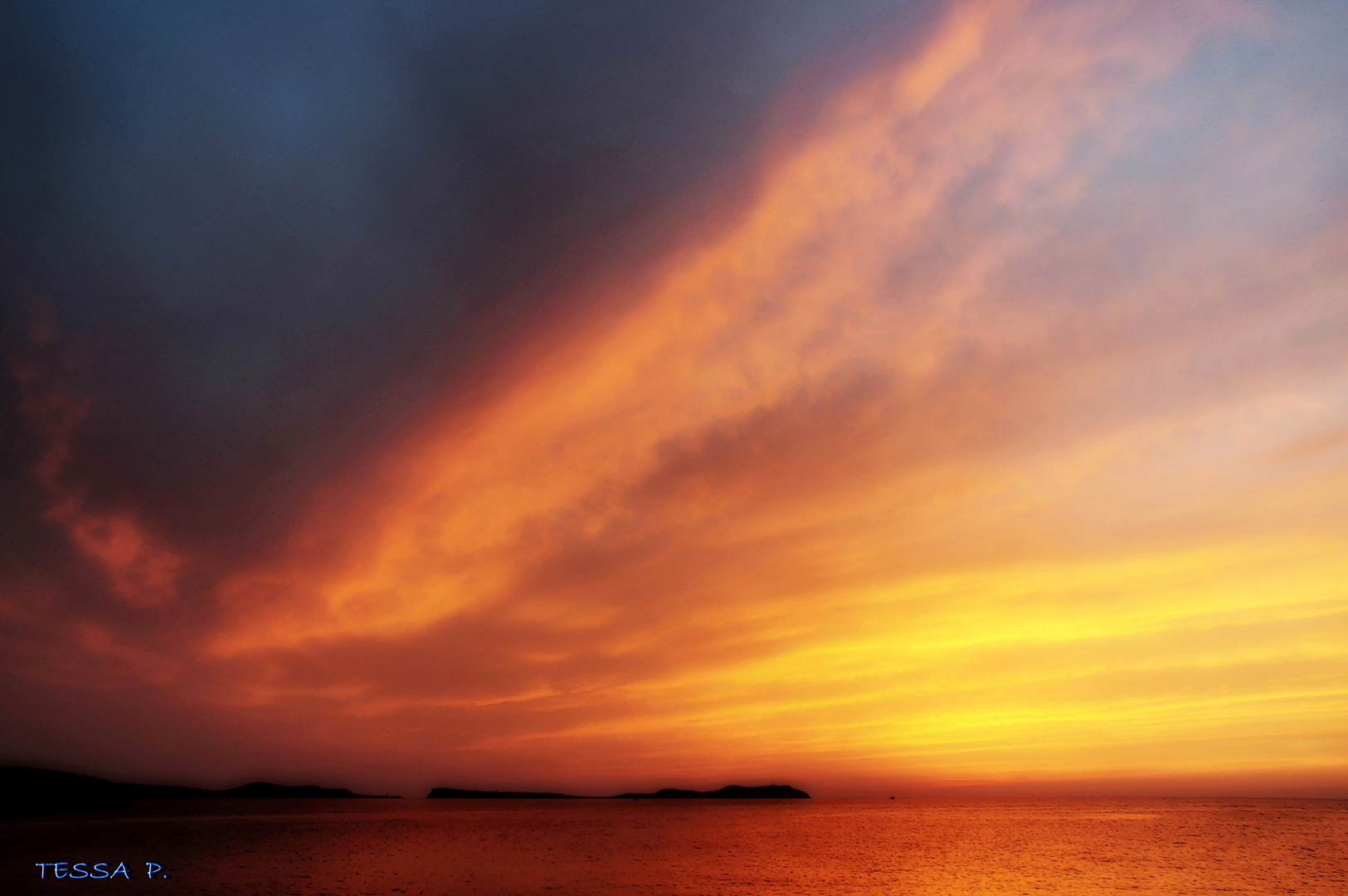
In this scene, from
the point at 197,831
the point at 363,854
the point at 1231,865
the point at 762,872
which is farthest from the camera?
the point at 197,831

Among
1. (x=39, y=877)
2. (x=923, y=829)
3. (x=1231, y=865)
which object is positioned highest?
(x=39, y=877)

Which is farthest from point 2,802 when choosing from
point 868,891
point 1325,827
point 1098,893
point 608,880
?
point 1325,827

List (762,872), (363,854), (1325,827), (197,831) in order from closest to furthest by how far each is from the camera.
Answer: (762,872)
(363,854)
(197,831)
(1325,827)

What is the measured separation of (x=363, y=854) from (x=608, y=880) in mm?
36690

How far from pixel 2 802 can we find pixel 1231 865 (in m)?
230

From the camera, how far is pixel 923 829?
148 m

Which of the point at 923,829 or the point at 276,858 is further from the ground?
the point at 276,858

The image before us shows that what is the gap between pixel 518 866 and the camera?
74.4m

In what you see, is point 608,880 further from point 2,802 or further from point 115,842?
point 2,802

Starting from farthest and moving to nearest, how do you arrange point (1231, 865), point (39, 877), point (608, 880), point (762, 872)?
point (1231, 865) < point (762, 872) < point (608, 880) < point (39, 877)

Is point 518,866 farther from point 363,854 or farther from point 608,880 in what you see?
point 363,854

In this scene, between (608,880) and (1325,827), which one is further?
(1325,827)

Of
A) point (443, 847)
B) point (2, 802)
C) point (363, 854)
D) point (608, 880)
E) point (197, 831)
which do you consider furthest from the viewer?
point (2, 802)

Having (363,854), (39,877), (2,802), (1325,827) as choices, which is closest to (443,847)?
(363,854)
